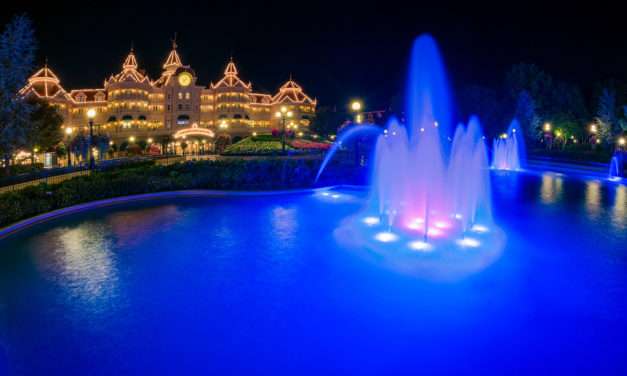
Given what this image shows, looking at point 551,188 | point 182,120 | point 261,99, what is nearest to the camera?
point 551,188

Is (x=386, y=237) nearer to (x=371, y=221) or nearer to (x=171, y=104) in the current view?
A: (x=371, y=221)

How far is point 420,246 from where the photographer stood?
1191cm

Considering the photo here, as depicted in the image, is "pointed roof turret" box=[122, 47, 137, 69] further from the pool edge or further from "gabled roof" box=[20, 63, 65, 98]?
the pool edge

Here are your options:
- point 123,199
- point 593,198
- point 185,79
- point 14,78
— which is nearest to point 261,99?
point 185,79

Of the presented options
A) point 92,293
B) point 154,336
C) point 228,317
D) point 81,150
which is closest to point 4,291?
point 92,293

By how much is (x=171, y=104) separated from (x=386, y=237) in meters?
70.3

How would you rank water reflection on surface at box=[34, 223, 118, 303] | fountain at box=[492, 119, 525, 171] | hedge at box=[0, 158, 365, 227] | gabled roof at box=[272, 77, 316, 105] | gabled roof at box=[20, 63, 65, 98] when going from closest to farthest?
water reflection on surface at box=[34, 223, 118, 303] → hedge at box=[0, 158, 365, 227] → fountain at box=[492, 119, 525, 171] → gabled roof at box=[20, 63, 65, 98] → gabled roof at box=[272, 77, 316, 105]

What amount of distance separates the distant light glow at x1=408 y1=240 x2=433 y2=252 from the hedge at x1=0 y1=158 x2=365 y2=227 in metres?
11.5

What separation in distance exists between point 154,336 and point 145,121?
71.9 m

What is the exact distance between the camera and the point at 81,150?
41.5 m

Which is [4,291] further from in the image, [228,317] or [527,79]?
[527,79]

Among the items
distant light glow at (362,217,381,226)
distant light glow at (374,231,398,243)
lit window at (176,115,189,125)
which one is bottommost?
distant light glow at (374,231,398,243)

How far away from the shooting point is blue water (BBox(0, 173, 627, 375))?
6.26 m

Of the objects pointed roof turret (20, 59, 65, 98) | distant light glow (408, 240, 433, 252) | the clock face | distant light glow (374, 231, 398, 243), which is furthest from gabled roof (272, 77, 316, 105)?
distant light glow (408, 240, 433, 252)
